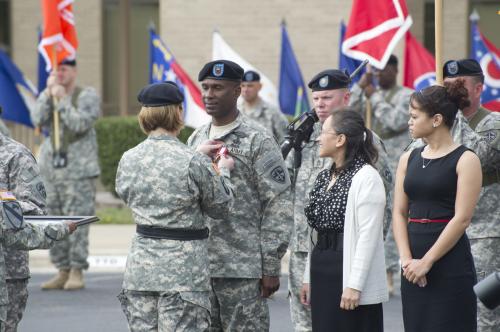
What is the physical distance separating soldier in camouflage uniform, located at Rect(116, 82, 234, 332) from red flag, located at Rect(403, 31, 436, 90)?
23.7 feet

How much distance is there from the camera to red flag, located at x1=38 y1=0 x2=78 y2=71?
12.2 metres

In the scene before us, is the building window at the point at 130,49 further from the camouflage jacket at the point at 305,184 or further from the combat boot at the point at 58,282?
the camouflage jacket at the point at 305,184

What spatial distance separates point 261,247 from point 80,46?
49.0 feet

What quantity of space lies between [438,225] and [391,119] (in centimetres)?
511

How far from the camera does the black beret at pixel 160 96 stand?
6125mm

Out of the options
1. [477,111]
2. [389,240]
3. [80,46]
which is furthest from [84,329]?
[80,46]

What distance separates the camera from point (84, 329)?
952 cm

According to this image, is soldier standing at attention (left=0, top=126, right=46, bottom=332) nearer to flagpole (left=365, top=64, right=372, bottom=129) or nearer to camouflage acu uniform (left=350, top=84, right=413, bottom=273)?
camouflage acu uniform (left=350, top=84, right=413, bottom=273)

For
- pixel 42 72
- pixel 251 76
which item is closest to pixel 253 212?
pixel 251 76

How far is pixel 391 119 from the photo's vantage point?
11.3 m

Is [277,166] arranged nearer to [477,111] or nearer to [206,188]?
[206,188]

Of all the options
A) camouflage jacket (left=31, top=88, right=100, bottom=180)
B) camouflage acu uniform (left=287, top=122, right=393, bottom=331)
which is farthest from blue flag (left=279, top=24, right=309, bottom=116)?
camouflage acu uniform (left=287, top=122, right=393, bottom=331)

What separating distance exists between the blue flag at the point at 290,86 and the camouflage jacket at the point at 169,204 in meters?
8.99

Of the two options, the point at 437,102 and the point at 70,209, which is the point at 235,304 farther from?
the point at 70,209
